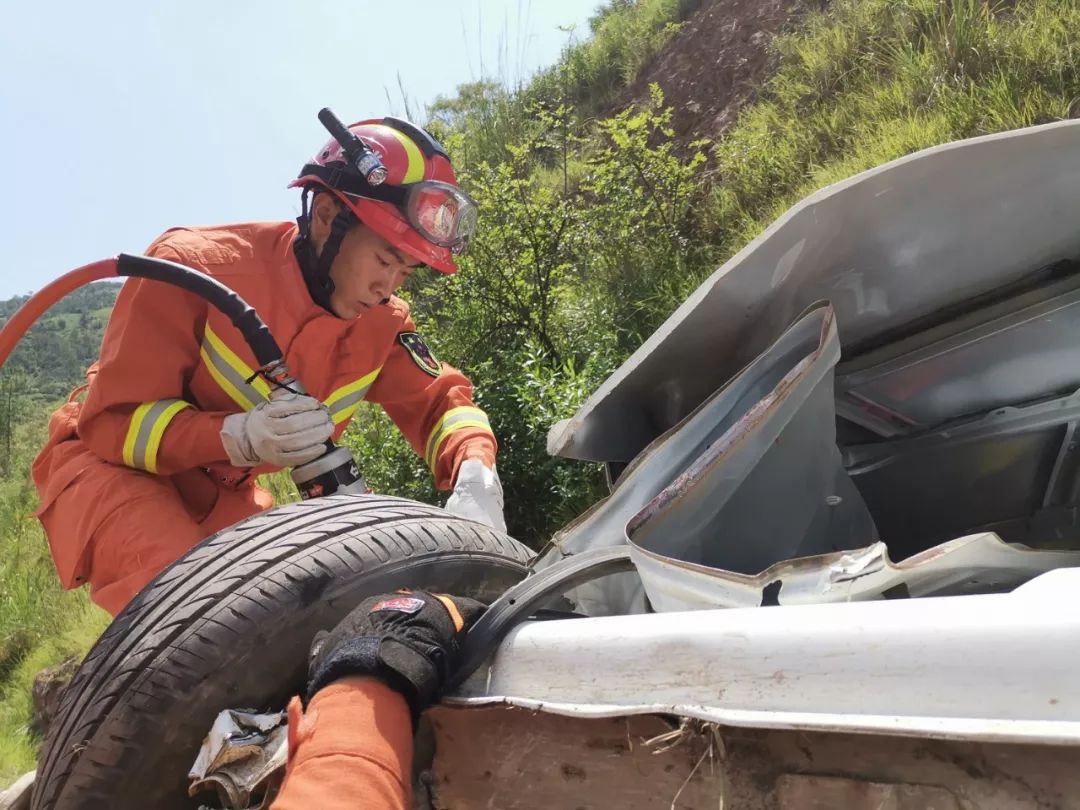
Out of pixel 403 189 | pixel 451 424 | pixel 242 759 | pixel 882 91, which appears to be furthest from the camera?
pixel 882 91

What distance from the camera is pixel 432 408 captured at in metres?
3.01

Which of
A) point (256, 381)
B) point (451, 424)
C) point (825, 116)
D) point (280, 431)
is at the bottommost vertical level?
point (825, 116)

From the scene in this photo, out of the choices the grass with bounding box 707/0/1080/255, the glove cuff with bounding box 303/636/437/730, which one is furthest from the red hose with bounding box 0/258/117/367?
the grass with bounding box 707/0/1080/255

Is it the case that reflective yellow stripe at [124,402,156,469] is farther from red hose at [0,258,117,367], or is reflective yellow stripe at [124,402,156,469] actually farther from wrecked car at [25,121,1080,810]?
wrecked car at [25,121,1080,810]

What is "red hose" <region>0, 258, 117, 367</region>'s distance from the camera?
2260 millimetres

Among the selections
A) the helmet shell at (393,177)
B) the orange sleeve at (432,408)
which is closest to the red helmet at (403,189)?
the helmet shell at (393,177)

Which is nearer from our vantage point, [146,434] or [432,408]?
→ [146,434]

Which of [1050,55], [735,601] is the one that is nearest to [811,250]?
[735,601]

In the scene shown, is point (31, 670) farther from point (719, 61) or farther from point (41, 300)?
point (719, 61)

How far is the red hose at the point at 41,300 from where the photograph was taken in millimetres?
2260

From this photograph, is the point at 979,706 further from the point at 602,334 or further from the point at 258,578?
the point at 602,334

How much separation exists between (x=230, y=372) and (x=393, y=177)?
80cm

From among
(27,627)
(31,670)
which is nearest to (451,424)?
(31,670)

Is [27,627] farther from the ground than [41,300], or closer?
closer
